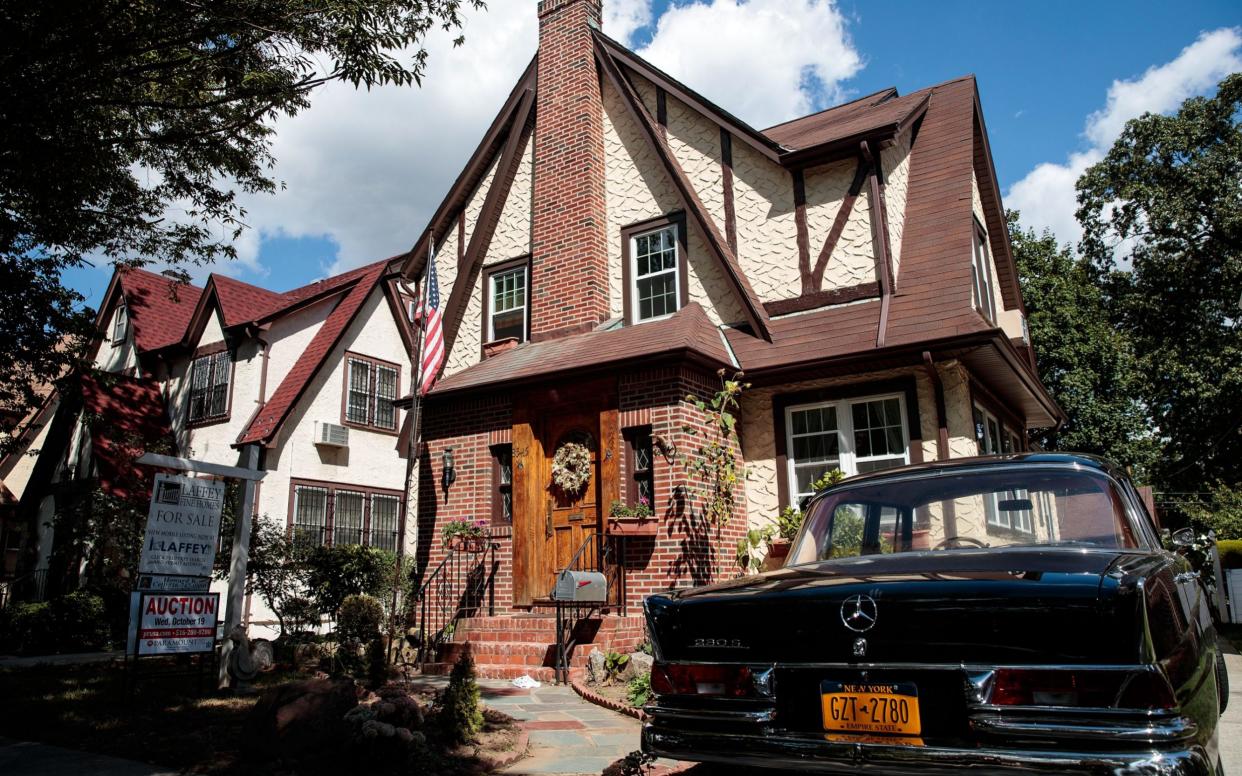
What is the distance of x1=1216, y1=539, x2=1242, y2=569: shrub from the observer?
739 inches

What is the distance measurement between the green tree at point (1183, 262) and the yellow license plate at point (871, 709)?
24817mm

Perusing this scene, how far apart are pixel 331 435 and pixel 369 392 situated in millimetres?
1822

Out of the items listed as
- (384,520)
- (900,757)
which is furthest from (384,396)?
(900,757)

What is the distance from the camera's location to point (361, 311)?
19344 mm

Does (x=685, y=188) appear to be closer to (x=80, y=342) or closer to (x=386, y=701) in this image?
(x=386, y=701)

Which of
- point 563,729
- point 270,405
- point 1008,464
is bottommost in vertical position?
point 563,729

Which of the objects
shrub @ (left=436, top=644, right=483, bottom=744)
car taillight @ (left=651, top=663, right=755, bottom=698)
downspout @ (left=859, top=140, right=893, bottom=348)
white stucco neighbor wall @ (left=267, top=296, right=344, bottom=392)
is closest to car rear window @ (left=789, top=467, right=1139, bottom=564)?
car taillight @ (left=651, top=663, right=755, bottom=698)

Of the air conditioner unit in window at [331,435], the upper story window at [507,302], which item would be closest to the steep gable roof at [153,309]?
the air conditioner unit in window at [331,435]

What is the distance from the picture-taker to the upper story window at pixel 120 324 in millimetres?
21500

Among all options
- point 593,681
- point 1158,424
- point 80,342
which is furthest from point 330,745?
point 1158,424

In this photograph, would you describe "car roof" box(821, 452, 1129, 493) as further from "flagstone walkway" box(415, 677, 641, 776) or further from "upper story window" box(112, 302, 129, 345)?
"upper story window" box(112, 302, 129, 345)

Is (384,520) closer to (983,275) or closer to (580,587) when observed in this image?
(580,587)

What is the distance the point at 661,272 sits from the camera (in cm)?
1205

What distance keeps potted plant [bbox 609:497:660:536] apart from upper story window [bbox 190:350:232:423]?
1231cm
